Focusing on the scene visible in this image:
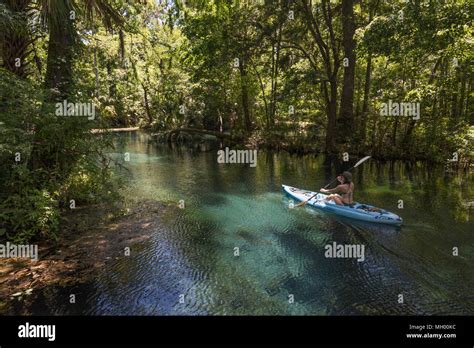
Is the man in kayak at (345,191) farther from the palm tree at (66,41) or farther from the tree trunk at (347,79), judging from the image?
the tree trunk at (347,79)

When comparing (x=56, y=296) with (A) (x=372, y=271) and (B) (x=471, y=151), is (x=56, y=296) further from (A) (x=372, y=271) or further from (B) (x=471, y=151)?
(B) (x=471, y=151)

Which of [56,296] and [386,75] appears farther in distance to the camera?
[386,75]

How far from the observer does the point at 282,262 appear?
787cm

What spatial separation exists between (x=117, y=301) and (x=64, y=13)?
22.2ft

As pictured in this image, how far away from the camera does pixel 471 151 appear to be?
15.7 m

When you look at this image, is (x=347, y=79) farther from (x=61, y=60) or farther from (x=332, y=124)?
(x=61, y=60)

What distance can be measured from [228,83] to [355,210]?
18.9 metres

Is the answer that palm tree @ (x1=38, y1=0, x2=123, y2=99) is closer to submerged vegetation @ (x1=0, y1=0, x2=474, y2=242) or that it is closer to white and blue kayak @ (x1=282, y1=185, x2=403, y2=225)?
submerged vegetation @ (x1=0, y1=0, x2=474, y2=242)
